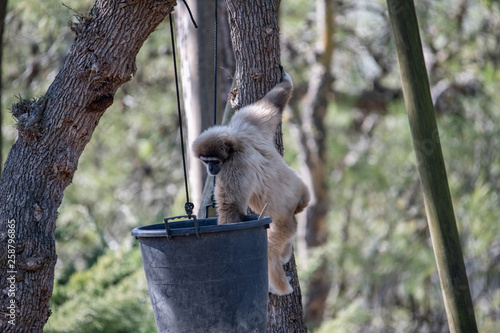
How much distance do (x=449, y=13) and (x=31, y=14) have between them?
22.8 feet

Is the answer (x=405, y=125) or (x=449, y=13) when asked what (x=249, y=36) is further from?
(x=449, y=13)

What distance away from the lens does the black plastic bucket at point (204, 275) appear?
7.25ft

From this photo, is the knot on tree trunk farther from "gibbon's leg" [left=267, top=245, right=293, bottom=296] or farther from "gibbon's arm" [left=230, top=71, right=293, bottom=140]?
"gibbon's leg" [left=267, top=245, right=293, bottom=296]

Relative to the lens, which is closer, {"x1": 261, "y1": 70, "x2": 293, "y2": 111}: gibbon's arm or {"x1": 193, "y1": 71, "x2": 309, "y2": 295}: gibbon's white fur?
{"x1": 193, "y1": 71, "x2": 309, "y2": 295}: gibbon's white fur

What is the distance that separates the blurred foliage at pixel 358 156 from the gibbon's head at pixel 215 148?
3.57m

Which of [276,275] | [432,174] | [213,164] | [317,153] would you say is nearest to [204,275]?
[213,164]

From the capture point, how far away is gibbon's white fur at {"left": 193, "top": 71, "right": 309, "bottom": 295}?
2.72m

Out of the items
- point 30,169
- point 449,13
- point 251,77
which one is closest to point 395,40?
point 251,77

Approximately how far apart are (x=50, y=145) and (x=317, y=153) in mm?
6737

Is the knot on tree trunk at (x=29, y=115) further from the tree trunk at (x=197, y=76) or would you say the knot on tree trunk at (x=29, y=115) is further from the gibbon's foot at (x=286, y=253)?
the tree trunk at (x=197, y=76)

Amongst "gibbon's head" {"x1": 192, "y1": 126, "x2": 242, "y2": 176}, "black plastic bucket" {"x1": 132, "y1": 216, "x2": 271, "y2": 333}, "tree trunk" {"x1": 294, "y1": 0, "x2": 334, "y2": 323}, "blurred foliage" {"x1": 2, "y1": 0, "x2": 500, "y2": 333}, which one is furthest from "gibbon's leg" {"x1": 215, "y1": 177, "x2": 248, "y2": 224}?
"tree trunk" {"x1": 294, "y1": 0, "x2": 334, "y2": 323}

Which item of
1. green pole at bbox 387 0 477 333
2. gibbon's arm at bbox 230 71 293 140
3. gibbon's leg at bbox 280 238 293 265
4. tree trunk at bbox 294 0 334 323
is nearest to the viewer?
green pole at bbox 387 0 477 333

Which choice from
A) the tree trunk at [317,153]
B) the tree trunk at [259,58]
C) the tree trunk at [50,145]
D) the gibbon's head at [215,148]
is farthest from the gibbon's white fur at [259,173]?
the tree trunk at [317,153]

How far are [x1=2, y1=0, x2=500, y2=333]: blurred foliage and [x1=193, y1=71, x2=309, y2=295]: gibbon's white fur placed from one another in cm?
306
